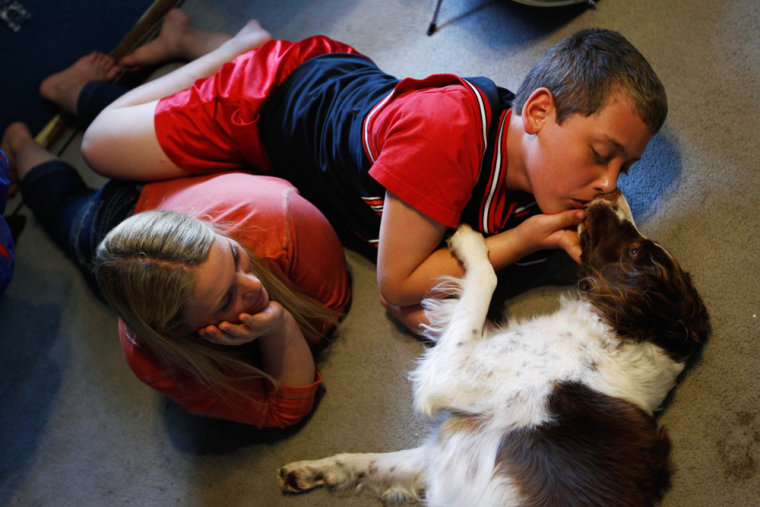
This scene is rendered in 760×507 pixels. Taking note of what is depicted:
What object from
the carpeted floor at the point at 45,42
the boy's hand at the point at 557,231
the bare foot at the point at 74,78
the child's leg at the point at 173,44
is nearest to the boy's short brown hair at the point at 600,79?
the boy's hand at the point at 557,231

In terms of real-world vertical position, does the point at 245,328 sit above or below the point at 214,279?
below

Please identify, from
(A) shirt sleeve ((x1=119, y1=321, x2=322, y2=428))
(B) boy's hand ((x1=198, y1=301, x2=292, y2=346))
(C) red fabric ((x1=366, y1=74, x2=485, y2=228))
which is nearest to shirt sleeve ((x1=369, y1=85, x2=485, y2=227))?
(C) red fabric ((x1=366, y1=74, x2=485, y2=228))

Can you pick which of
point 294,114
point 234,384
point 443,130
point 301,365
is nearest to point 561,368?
point 443,130

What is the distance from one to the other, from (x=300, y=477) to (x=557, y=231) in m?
1.02

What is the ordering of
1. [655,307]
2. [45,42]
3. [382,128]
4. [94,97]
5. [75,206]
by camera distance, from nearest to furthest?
[655,307] → [382,128] → [75,206] → [94,97] → [45,42]

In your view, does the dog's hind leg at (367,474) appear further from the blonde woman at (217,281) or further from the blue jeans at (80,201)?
the blue jeans at (80,201)

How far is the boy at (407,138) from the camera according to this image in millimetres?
1221

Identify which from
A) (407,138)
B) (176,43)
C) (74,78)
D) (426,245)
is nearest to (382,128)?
(407,138)

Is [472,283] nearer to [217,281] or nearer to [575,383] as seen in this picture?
[575,383]

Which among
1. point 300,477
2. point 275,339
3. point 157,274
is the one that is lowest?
point 300,477

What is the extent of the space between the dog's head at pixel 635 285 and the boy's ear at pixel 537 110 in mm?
234

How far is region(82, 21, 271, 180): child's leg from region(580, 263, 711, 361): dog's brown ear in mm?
1369

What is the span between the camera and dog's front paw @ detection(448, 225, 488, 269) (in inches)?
54.6

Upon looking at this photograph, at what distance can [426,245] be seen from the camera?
137 centimetres
